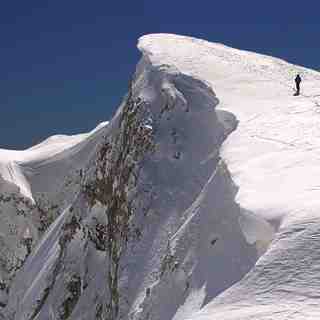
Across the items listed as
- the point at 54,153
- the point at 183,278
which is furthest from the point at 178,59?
the point at 54,153

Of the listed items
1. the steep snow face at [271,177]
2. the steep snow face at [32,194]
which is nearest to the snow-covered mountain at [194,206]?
the steep snow face at [271,177]

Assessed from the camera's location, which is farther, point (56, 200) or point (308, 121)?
point (56, 200)

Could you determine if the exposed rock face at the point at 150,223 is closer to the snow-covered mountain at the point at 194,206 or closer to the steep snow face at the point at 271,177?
the snow-covered mountain at the point at 194,206

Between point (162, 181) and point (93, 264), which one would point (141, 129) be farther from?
point (93, 264)

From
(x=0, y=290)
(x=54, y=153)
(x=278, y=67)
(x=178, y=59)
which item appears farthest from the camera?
(x=54, y=153)

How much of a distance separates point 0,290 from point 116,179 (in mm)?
25625

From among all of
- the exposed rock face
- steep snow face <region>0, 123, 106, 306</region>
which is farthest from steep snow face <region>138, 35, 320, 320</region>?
steep snow face <region>0, 123, 106, 306</region>

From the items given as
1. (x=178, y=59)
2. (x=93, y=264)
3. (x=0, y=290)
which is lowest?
(x=0, y=290)

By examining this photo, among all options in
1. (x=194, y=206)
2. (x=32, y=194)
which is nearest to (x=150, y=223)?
(x=194, y=206)

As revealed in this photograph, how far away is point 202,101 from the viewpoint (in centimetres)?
2188

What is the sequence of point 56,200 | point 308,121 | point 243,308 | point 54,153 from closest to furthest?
1. point 243,308
2. point 308,121
3. point 56,200
4. point 54,153

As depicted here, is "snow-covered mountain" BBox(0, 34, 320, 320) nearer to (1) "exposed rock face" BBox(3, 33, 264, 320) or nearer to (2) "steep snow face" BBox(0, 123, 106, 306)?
(1) "exposed rock face" BBox(3, 33, 264, 320)

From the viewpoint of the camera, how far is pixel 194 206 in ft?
55.0

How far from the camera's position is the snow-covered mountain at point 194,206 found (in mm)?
8922
